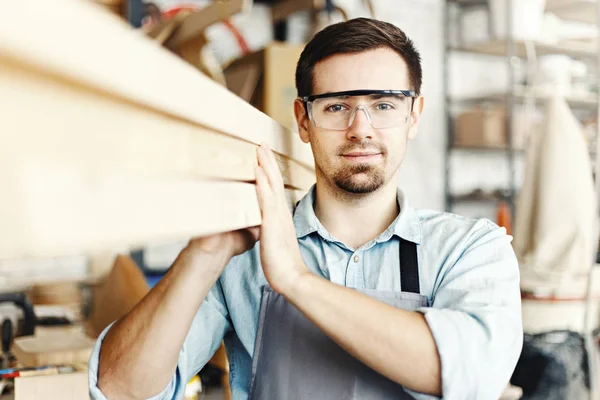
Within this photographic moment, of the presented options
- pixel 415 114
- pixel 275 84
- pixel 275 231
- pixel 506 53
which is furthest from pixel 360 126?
pixel 506 53

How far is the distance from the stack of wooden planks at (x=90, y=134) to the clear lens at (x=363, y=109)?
0.58 m

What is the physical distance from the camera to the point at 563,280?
7.68ft

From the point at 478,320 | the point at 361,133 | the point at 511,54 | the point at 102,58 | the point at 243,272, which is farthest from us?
the point at 511,54

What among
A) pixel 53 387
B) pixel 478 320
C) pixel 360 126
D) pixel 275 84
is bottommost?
pixel 53 387

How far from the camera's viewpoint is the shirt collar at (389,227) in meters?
1.21

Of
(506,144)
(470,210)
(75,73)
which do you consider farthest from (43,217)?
(470,210)

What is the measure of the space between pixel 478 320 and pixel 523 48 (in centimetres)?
369

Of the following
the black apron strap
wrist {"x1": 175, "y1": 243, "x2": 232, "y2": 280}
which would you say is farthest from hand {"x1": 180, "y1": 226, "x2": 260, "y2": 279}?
the black apron strap

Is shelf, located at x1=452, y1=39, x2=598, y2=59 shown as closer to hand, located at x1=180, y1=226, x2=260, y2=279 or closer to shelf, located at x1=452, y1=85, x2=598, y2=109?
shelf, located at x1=452, y1=85, x2=598, y2=109

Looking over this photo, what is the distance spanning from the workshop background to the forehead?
0.57m

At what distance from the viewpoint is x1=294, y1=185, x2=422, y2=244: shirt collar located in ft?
3.98

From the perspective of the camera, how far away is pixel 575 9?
4383 mm

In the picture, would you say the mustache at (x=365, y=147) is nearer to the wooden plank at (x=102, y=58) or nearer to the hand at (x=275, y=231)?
the hand at (x=275, y=231)

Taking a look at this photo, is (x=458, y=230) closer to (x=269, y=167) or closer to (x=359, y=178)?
(x=359, y=178)
